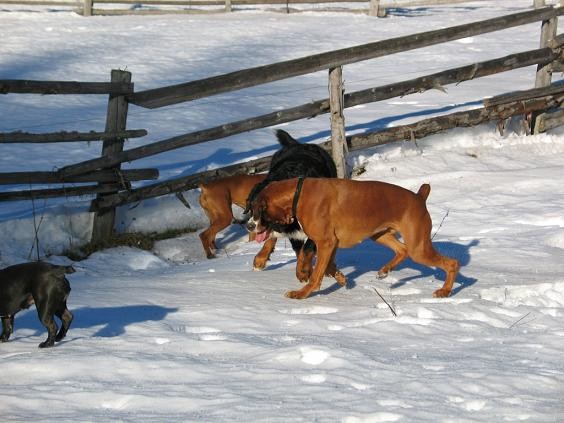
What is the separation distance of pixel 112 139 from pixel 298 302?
316cm

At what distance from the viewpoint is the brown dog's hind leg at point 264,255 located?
7.98 metres

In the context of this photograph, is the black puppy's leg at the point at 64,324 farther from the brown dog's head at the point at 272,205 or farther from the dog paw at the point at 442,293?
the dog paw at the point at 442,293

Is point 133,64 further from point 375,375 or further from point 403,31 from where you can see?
point 375,375

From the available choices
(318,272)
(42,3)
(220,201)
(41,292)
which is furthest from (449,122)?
(42,3)

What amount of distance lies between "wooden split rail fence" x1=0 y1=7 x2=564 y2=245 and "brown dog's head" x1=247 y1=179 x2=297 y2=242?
2.80 meters

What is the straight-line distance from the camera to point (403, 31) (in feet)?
64.3

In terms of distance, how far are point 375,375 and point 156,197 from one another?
17.6 feet

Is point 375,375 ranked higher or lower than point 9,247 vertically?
higher

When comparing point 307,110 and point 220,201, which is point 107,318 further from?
point 307,110

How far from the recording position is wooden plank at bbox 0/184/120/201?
8.90 m

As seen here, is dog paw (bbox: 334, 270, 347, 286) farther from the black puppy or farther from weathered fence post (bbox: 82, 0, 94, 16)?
weathered fence post (bbox: 82, 0, 94, 16)

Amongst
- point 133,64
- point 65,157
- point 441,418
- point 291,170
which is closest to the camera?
point 441,418

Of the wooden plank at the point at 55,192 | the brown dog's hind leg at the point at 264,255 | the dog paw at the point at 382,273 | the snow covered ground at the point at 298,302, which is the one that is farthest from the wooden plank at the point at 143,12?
the dog paw at the point at 382,273

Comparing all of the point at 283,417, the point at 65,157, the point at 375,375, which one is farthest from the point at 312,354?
the point at 65,157
